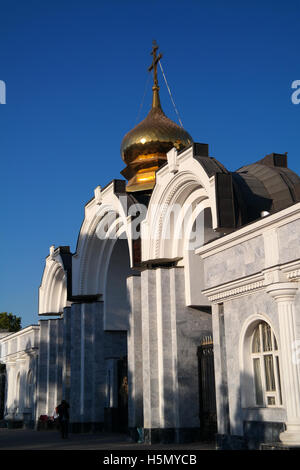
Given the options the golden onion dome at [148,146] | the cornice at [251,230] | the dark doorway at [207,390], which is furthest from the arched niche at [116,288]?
the cornice at [251,230]

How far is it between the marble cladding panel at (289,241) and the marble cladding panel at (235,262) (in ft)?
1.89

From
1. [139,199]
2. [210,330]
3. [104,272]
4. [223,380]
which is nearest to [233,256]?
[223,380]

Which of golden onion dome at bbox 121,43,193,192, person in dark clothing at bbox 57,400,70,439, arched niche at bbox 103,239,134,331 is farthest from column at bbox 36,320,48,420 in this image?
golden onion dome at bbox 121,43,193,192

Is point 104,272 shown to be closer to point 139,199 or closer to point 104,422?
point 139,199

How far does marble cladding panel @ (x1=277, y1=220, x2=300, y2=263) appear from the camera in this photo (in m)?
10.1

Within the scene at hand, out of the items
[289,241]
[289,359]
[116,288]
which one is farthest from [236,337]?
[116,288]

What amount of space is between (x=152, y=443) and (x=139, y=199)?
7.91 meters

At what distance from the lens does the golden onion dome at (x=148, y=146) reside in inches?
901

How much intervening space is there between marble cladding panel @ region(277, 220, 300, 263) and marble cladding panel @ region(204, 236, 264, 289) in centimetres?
58

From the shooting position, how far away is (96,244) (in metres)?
21.6

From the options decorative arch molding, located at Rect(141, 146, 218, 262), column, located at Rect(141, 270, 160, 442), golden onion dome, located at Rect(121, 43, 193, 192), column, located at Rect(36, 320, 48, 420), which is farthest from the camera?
Result: column, located at Rect(36, 320, 48, 420)

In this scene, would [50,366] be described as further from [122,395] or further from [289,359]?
[289,359]

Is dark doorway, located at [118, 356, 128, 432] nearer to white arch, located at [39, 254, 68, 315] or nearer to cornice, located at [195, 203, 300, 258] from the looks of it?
white arch, located at [39, 254, 68, 315]
